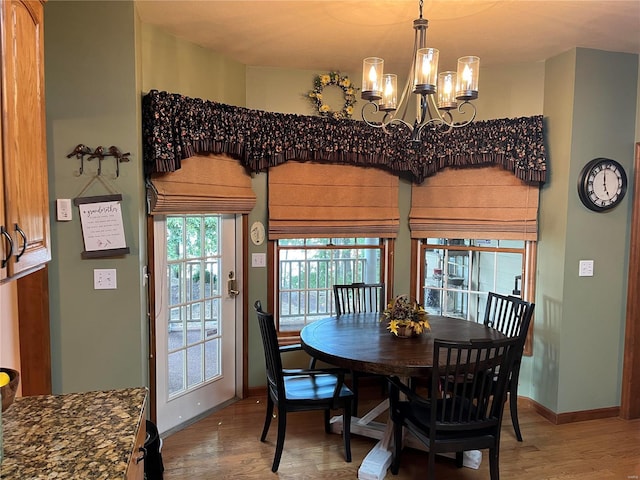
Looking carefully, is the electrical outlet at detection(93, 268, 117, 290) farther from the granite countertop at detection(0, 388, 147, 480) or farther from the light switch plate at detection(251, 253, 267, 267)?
the light switch plate at detection(251, 253, 267, 267)

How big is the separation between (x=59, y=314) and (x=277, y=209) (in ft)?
5.46

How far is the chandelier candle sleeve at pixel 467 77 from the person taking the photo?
2131mm

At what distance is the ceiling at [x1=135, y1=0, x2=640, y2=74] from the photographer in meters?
2.50

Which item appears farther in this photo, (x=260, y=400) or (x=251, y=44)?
(x=260, y=400)

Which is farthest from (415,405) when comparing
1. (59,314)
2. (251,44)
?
(251,44)

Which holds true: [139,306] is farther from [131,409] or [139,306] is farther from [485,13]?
[485,13]

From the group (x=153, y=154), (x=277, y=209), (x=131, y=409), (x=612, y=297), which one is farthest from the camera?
(x=277, y=209)

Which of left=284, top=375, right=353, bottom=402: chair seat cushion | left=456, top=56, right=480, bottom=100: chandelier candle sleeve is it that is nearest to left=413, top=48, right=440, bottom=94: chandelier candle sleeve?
left=456, top=56, right=480, bottom=100: chandelier candle sleeve

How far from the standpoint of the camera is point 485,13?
101 inches

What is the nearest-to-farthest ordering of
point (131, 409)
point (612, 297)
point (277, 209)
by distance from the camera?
point (131, 409), point (612, 297), point (277, 209)

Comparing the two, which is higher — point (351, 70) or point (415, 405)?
point (351, 70)

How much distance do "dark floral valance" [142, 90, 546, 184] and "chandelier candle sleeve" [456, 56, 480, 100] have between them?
1423mm

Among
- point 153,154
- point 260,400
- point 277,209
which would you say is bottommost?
point 260,400

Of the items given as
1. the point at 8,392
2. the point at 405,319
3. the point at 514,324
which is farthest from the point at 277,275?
the point at 8,392
